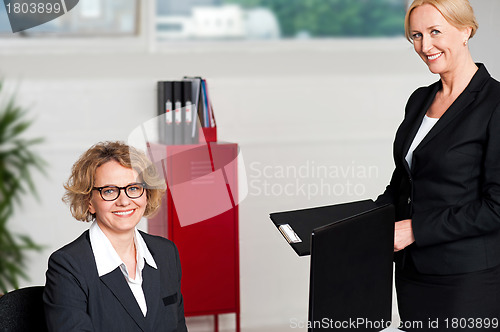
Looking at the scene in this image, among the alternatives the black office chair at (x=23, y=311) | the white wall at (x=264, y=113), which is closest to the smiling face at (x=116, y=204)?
the black office chair at (x=23, y=311)

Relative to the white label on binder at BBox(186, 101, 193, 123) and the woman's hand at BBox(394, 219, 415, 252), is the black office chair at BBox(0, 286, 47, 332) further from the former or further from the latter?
the white label on binder at BBox(186, 101, 193, 123)

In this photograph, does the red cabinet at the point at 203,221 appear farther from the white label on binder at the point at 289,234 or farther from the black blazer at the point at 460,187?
the white label on binder at the point at 289,234

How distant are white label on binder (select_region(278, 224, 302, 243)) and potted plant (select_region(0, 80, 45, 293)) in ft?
8.01

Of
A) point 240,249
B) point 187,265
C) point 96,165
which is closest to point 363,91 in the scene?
point 240,249

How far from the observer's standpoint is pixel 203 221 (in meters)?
3.84

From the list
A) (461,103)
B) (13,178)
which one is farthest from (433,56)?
(13,178)

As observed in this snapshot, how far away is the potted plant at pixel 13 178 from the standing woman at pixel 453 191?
2435mm

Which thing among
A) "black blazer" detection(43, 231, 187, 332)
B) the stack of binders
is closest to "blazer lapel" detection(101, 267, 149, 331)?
"black blazer" detection(43, 231, 187, 332)

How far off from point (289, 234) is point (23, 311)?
81cm

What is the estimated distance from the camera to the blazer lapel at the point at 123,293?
2.00 m

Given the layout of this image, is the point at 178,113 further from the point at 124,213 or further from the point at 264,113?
the point at 124,213

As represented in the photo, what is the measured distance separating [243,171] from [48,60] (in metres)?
1.30

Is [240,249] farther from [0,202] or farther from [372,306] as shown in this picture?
[372,306]

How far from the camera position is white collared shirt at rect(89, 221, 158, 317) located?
6.64 feet
